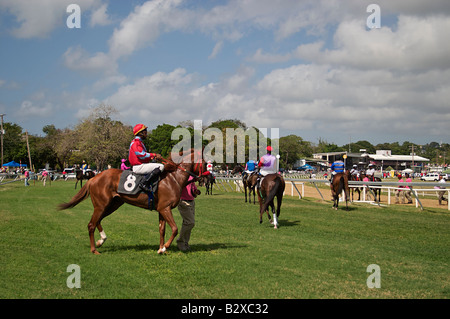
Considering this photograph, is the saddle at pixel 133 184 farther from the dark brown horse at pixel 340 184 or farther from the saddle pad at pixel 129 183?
the dark brown horse at pixel 340 184

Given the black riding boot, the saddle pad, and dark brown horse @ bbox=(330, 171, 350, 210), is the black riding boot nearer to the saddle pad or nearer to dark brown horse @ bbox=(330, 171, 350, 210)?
the saddle pad

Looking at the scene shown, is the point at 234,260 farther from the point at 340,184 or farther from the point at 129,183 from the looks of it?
the point at 340,184

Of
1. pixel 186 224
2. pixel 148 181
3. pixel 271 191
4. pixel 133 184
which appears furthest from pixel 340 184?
pixel 133 184

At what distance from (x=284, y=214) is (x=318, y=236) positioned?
5.03 m

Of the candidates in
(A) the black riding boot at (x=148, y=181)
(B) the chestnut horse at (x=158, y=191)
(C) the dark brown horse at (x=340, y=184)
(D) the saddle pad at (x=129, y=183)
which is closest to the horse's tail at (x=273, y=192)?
(B) the chestnut horse at (x=158, y=191)

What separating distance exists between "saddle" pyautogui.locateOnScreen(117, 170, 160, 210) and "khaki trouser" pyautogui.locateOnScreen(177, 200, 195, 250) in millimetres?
734

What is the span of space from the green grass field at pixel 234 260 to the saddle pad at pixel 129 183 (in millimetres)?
1227

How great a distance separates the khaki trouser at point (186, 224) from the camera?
8.51 m

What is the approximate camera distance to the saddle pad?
8211mm

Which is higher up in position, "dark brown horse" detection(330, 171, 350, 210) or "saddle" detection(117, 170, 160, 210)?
"saddle" detection(117, 170, 160, 210)

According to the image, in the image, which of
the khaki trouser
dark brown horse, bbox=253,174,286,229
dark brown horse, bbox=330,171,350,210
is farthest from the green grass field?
dark brown horse, bbox=330,171,350,210

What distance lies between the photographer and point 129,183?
8.24 m

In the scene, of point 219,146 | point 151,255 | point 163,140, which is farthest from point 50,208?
point 163,140

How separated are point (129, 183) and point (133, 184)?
0.09 metres
